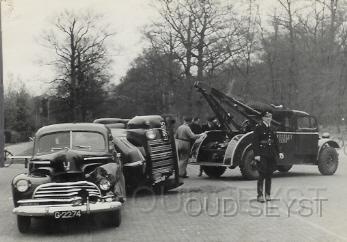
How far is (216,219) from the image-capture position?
9.84 meters

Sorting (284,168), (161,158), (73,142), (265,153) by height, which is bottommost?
(284,168)

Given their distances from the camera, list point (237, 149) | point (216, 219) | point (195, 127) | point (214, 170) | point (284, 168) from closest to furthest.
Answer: point (216, 219) → point (237, 149) → point (214, 170) → point (284, 168) → point (195, 127)

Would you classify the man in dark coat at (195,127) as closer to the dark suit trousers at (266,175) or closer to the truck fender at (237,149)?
the truck fender at (237,149)

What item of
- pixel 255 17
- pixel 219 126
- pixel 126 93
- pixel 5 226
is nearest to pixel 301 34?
pixel 255 17

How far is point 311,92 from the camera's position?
147ft

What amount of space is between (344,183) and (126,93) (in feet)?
171

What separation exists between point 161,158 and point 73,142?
289 centimetres

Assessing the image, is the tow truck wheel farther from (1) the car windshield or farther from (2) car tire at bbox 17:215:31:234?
(2) car tire at bbox 17:215:31:234

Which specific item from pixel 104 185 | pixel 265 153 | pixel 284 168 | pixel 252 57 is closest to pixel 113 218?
pixel 104 185

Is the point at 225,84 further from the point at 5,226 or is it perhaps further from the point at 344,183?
the point at 5,226

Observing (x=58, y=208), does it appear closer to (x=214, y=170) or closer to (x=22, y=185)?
(x=22, y=185)

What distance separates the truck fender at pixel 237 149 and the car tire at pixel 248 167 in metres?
0.13

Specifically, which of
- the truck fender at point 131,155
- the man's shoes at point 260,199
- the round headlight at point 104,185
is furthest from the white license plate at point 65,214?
the man's shoes at point 260,199

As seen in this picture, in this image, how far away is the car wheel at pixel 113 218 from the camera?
9.27 metres
